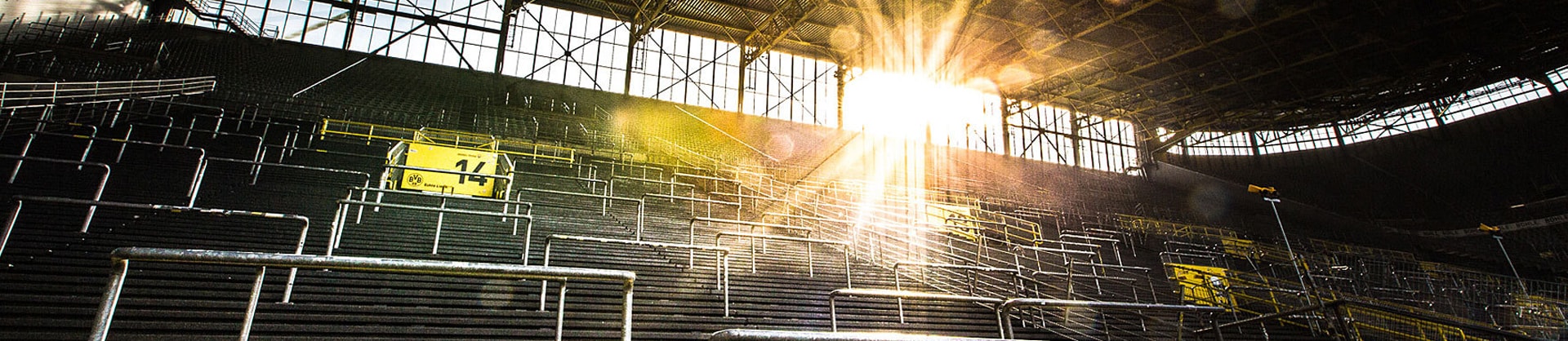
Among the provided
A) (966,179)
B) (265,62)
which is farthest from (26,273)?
(966,179)

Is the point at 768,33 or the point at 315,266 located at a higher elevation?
the point at 768,33

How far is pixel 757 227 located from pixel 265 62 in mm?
17508

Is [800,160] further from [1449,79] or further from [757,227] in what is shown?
[1449,79]

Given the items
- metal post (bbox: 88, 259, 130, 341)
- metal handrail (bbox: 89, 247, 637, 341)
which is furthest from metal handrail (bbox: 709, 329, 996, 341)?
metal post (bbox: 88, 259, 130, 341)

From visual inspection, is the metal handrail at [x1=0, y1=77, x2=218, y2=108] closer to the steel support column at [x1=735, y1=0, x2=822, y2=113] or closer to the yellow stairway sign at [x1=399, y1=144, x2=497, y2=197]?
the yellow stairway sign at [x1=399, y1=144, x2=497, y2=197]

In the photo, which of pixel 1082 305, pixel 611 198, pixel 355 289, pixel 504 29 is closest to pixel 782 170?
pixel 611 198

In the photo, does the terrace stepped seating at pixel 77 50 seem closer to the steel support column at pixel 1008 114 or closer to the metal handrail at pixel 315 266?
the metal handrail at pixel 315 266

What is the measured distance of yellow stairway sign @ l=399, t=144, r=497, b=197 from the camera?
9.36 m

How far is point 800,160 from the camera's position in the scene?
883 inches

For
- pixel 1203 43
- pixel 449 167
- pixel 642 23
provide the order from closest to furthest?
pixel 449 167, pixel 1203 43, pixel 642 23

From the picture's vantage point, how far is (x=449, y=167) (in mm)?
9898

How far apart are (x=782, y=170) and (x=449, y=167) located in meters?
7.69

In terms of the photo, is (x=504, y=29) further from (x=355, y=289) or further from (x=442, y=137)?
(x=355, y=289)

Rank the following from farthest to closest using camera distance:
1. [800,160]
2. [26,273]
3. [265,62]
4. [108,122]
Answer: [800,160]
[265,62]
[108,122]
[26,273]
